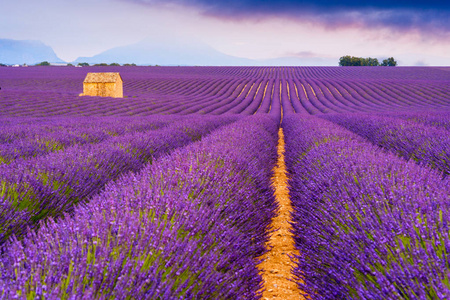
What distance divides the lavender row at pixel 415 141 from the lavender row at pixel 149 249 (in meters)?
1.77

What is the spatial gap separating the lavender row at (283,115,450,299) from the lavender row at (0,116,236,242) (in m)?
2.03

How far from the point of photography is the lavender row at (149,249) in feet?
3.53

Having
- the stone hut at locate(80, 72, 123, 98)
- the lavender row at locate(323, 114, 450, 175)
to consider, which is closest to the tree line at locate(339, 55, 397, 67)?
the stone hut at locate(80, 72, 123, 98)

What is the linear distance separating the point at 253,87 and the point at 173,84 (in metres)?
7.97

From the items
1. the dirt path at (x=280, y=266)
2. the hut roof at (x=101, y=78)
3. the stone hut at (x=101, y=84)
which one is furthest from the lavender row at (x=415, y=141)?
the hut roof at (x=101, y=78)

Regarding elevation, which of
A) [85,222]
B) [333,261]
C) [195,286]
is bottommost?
[333,261]

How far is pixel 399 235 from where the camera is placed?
1.48 meters

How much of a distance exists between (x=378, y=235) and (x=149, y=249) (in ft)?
3.69

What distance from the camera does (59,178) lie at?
2998 mm

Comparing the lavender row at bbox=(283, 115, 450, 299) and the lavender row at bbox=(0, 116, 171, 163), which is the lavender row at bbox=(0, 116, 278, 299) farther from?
the lavender row at bbox=(0, 116, 171, 163)

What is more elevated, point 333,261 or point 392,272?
point 392,272

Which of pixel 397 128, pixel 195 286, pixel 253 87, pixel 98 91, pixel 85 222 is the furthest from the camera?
pixel 253 87

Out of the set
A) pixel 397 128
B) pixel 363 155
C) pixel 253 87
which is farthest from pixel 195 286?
pixel 253 87

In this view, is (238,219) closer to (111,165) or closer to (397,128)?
(111,165)
